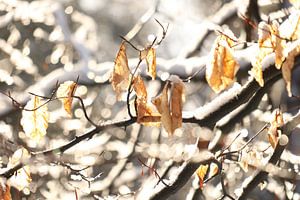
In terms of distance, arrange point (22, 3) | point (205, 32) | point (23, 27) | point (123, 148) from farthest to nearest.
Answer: point (23, 27)
point (22, 3)
point (123, 148)
point (205, 32)

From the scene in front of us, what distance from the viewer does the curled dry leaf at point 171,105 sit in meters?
1.74

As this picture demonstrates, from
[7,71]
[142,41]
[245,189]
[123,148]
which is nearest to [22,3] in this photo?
[7,71]

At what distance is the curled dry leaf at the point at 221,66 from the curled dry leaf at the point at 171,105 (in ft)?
0.32

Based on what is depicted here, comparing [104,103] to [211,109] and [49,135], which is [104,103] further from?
[211,109]

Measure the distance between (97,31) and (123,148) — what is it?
5.94ft

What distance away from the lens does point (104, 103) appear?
5.54 metres

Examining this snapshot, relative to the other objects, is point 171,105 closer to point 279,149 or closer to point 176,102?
point 176,102

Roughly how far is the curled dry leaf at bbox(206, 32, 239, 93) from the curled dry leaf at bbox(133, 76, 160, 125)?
194 mm

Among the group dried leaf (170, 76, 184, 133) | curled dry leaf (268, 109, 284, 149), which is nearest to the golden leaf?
dried leaf (170, 76, 184, 133)

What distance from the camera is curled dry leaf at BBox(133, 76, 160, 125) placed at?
1.81m

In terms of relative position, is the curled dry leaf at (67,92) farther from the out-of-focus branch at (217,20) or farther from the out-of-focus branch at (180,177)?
the out-of-focus branch at (217,20)

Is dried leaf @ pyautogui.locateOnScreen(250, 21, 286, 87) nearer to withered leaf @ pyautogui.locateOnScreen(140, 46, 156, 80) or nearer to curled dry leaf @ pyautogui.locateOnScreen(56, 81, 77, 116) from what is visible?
withered leaf @ pyautogui.locateOnScreen(140, 46, 156, 80)

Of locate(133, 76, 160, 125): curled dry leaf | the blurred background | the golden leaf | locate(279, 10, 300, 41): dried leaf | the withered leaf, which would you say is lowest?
the blurred background

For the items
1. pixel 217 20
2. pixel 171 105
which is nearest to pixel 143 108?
pixel 171 105
